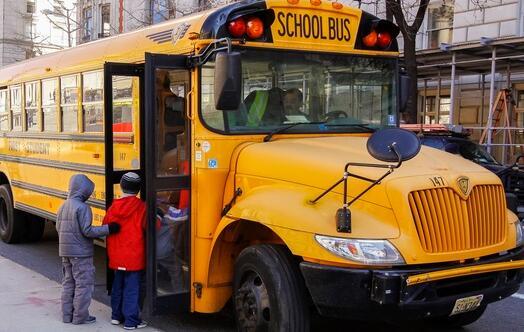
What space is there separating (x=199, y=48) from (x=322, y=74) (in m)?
1.05

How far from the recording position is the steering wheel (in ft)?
16.6

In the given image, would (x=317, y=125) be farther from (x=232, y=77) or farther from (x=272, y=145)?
(x=232, y=77)

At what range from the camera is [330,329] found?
5.25m

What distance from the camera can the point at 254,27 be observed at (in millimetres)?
4660

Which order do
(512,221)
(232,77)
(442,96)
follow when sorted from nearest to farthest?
(232,77), (512,221), (442,96)

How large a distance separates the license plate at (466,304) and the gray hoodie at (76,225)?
9.19ft

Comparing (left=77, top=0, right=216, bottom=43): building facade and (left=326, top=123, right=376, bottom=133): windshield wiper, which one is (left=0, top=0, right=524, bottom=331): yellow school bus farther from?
(left=77, top=0, right=216, bottom=43): building facade

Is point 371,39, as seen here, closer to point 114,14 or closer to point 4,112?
point 4,112

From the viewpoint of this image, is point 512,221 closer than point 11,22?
Yes

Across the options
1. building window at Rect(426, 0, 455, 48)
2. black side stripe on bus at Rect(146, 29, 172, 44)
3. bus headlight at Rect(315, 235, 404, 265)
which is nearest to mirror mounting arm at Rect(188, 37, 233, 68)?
black side stripe on bus at Rect(146, 29, 172, 44)

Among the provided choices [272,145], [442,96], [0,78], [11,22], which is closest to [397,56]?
[272,145]

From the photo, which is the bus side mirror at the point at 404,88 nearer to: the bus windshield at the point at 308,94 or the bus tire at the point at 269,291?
the bus windshield at the point at 308,94

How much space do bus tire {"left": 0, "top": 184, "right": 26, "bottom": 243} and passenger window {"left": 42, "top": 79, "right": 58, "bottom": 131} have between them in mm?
1848

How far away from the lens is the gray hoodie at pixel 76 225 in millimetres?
5059
